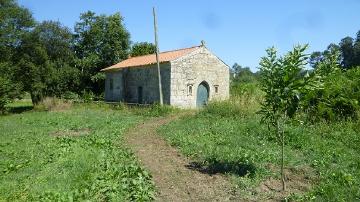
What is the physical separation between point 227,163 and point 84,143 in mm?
5440

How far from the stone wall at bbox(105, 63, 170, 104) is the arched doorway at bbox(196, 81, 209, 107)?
2.52 meters

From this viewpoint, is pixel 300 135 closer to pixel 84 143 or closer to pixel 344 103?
pixel 344 103

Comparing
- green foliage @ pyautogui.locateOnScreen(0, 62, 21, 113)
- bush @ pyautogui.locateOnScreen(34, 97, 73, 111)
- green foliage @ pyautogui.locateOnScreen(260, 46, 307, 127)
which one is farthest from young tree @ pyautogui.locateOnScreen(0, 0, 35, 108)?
green foliage @ pyautogui.locateOnScreen(260, 46, 307, 127)

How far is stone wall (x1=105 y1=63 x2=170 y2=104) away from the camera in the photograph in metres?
27.5

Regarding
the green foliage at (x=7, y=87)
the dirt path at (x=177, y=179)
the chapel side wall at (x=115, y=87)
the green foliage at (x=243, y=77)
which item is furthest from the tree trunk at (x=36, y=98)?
the dirt path at (x=177, y=179)

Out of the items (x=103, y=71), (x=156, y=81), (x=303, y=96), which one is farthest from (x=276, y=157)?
(x=103, y=71)

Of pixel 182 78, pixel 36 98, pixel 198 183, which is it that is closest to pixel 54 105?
pixel 36 98

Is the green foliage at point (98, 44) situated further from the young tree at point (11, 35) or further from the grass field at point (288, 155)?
the grass field at point (288, 155)

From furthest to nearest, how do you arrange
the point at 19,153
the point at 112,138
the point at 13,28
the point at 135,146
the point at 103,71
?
1. the point at 103,71
2. the point at 13,28
3. the point at 112,138
4. the point at 135,146
5. the point at 19,153

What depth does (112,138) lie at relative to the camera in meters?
14.0

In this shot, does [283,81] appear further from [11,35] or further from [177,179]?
[11,35]

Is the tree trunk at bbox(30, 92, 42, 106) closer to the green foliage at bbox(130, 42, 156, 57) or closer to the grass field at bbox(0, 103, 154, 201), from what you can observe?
the green foliage at bbox(130, 42, 156, 57)

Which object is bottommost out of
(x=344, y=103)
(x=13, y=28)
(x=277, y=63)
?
(x=344, y=103)

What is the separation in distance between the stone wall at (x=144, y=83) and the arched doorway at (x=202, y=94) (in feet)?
8.26
